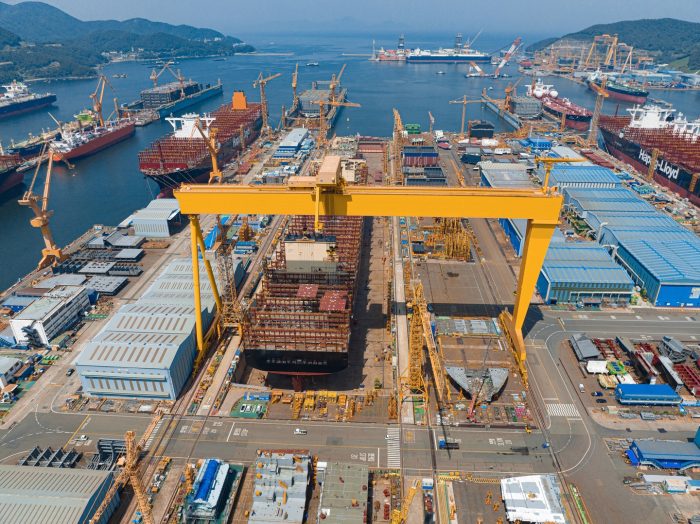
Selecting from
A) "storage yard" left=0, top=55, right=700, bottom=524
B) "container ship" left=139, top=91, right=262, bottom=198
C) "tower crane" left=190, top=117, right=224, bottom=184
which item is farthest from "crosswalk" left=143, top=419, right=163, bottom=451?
"container ship" left=139, top=91, right=262, bottom=198

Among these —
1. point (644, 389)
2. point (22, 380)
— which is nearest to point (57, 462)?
point (22, 380)

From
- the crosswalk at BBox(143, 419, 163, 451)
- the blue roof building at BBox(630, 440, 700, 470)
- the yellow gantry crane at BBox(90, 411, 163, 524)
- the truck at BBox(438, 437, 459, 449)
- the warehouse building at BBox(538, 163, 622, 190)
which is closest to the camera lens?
the yellow gantry crane at BBox(90, 411, 163, 524)

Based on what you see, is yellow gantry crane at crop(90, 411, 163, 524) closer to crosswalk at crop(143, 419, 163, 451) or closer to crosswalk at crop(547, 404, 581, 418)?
crosswalk at crop(143, 419, 163, 451)

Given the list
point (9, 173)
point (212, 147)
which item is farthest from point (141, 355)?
point (9, 173)

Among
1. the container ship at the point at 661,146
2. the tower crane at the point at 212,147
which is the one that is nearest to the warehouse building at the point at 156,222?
the tower crane at the point at 212,147

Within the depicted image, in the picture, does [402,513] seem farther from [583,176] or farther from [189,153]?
[189,153]

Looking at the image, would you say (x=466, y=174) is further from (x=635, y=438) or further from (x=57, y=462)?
(x=57, y=462)

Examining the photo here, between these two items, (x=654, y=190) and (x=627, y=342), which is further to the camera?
(x=654, y=190)
